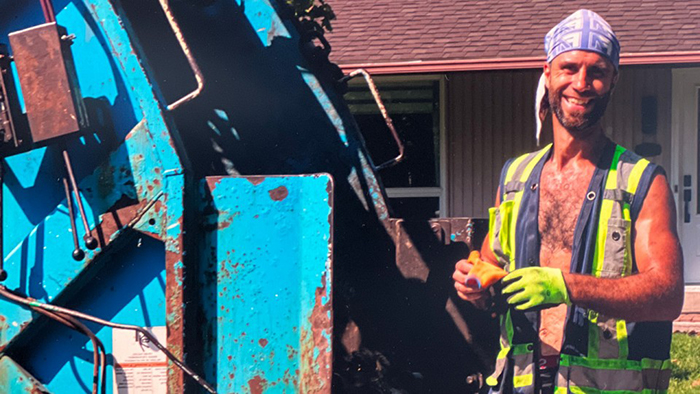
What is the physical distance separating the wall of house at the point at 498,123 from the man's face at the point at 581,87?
6.14 metres

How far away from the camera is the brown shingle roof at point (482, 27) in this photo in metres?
8.94

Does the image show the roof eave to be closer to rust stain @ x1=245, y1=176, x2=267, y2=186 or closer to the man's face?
the man's face

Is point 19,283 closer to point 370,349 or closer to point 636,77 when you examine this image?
point 370,349

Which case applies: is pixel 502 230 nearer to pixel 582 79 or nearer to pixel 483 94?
pixel 582 79

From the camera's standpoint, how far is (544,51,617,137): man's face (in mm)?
3279

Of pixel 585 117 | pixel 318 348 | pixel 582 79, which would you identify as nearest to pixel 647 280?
pixel 585 117

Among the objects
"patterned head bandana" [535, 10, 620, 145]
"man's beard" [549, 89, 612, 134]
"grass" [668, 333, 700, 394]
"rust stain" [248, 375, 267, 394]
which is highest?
"patterned head bandana" [535, 10, 620, 145]

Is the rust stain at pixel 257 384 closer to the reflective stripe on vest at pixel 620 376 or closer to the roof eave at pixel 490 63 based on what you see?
the reflective stripe on vest at pixel 620 376

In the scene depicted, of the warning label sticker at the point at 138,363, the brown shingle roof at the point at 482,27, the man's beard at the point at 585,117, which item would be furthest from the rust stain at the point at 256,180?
the brown shingle roof at the point at 482,27

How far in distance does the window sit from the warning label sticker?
23.8 ft

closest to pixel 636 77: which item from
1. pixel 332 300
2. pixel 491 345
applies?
pixel 491 345

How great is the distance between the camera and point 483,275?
10.1 feet

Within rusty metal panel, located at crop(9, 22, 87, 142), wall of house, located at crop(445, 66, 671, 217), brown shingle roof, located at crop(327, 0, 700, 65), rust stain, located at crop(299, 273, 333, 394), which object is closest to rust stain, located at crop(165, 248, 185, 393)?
rust stain, located at crop(299, 273, 333, 394)

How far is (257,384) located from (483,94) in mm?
7447
